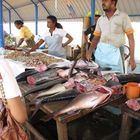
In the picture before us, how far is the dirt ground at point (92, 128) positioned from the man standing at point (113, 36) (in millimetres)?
797

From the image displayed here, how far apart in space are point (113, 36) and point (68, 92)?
1.62m

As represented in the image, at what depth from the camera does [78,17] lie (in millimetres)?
11477

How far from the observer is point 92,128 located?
2854 millimetres

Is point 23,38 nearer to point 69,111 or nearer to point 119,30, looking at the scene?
point 119,30

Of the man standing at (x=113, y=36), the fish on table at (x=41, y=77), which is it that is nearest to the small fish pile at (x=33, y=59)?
the man standing at (x=113, y=36)

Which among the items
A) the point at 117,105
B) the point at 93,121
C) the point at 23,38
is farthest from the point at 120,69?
the point at 23,38

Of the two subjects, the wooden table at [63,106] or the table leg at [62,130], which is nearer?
the wooden table at [63,106]

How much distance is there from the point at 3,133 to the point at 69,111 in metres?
0.61

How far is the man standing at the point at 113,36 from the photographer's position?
344 centimetres

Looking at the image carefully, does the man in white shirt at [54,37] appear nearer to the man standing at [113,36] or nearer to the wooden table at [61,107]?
the man standing at [113,36]

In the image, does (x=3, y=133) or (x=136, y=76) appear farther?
(x=136, y=76)

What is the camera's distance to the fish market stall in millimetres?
1892

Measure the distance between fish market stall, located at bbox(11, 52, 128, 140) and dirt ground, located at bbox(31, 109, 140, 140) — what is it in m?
0.54

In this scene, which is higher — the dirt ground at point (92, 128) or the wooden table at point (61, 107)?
the wooden table at point (61, 107)
